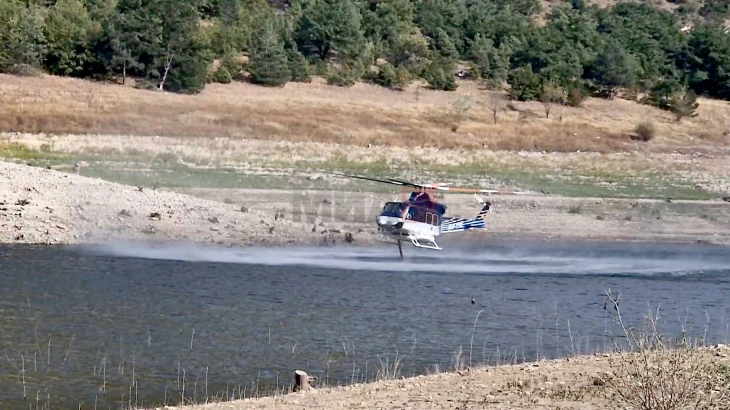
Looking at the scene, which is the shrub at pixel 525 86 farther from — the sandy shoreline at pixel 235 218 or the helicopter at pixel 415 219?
the helicopter at pixel 415 219

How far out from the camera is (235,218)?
31391mm

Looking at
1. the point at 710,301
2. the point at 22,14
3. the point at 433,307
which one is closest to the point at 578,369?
the point at 433,307

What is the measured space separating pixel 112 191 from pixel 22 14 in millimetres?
41720

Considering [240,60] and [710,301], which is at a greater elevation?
[240,60]

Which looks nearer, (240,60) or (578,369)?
(578,369)

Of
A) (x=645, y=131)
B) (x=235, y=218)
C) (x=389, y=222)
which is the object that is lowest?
(x=235, y=218)

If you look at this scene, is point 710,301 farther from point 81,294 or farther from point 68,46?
point 68,46

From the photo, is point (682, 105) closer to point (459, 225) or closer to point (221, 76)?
point (221, 76)

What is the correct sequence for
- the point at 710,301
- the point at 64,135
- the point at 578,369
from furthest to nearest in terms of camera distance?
the point at 64,135 → the point at 710,301 → the point at 578,369

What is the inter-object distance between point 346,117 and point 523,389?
48.1 m

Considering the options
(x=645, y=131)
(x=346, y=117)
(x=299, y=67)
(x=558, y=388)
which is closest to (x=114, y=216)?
(x=558, y=388)

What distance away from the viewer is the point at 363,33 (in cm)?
8581

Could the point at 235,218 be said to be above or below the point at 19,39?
below

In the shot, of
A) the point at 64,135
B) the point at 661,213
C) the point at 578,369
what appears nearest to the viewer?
the point at 578,369
